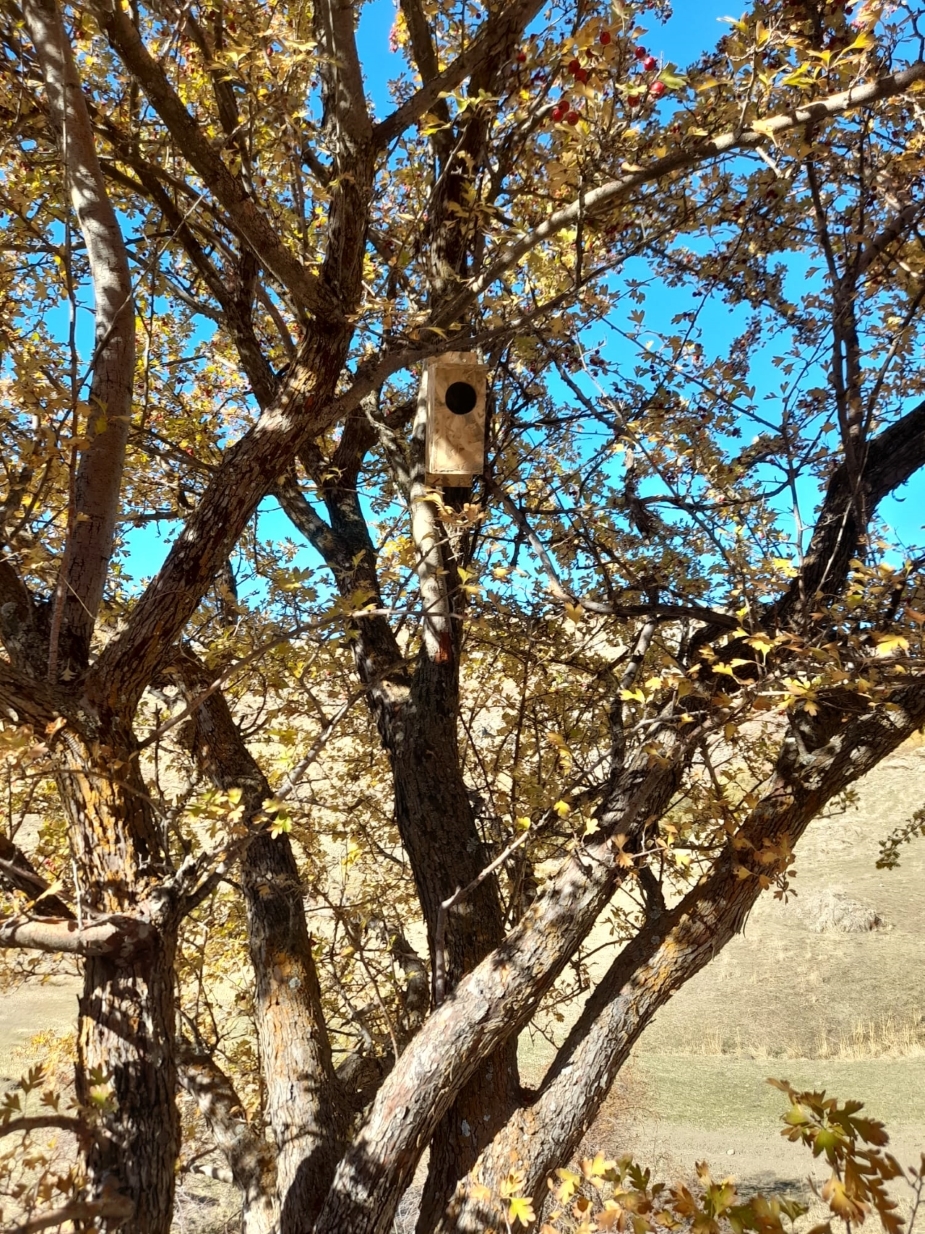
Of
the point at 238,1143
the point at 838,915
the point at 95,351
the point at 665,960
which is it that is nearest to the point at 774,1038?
the point at 838,915

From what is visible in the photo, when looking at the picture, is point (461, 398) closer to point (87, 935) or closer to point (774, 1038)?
point (87, 935)

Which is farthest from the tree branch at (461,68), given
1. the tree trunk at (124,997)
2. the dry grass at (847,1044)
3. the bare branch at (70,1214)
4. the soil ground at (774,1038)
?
the dry grass at (847,1044)

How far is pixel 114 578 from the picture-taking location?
18.6 feet

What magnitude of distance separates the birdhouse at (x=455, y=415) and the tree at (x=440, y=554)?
0.54 ft

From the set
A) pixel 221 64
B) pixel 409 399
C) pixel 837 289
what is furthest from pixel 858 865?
pixel 221 64

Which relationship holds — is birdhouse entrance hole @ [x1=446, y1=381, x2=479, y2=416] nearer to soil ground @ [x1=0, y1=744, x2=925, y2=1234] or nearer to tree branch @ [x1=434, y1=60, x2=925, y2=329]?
tree branch @ [x1=434, y1=60, x2=925, y2=329]

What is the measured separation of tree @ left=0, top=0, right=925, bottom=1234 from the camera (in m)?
2.99

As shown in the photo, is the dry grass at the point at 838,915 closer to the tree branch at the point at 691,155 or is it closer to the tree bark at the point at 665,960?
the tree bark at the point at 665,960

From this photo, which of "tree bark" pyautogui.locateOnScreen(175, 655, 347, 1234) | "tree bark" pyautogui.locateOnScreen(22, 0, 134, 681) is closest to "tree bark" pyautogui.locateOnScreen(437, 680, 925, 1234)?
"tree bark" pyautogui.locateOnScreen(175, 655, 347, 1234)

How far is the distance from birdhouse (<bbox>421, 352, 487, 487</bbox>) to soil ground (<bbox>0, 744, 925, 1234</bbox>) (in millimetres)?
5361

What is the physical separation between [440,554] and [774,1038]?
30.3 ft

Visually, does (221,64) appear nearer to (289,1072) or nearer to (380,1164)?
(380,1164)

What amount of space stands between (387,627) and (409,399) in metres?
1.74

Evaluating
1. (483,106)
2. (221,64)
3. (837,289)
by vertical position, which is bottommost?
(837,289)
